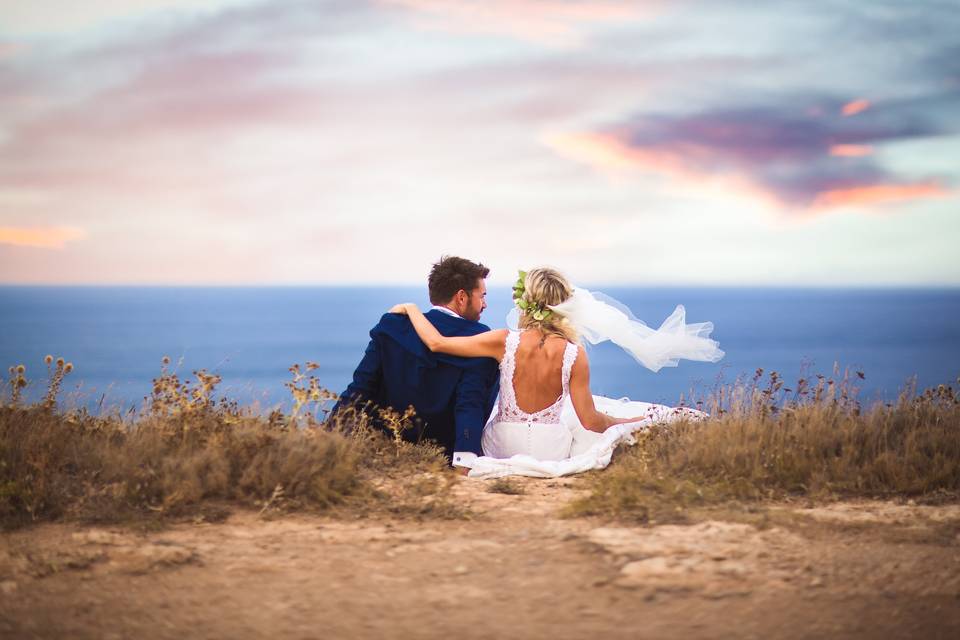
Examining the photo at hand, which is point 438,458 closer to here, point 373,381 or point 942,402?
point 373,381

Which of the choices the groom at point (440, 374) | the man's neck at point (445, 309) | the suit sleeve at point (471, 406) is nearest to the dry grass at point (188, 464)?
the suit sleeve at point (471, 406)

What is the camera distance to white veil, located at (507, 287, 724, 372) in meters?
7.80

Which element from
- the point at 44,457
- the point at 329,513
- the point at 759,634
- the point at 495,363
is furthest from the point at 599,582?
the point at 44,457

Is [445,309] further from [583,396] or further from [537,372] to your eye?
[583,396]

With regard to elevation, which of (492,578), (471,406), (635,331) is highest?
(635,331)

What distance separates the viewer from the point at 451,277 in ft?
25.2

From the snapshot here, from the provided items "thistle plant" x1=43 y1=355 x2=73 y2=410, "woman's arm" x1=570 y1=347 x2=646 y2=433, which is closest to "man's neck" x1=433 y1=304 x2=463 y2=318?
"woman's arm" x1=570 y1=347 x2=646 y2=433

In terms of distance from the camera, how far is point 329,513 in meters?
5.41

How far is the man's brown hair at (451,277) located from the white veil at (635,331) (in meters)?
0.69

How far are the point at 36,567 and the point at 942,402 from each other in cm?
754

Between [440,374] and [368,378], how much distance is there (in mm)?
705

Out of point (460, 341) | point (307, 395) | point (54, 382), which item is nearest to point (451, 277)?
point (460, 341)

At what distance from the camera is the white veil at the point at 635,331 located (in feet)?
25.6

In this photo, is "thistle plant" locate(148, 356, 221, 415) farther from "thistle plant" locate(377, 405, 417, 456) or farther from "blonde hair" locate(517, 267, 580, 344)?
"blonde hair" locate(517, 267, 580, 344)
